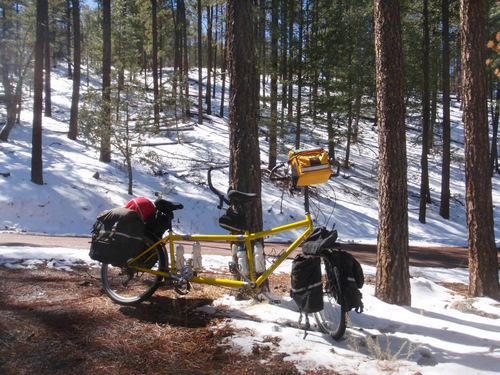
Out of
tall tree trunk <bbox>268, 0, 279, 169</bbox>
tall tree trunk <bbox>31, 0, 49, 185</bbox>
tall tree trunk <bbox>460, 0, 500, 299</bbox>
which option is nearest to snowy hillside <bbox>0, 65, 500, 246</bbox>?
tall tree trunk <bbox>31, 0, 49, 185</bbox>

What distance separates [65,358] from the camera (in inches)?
117

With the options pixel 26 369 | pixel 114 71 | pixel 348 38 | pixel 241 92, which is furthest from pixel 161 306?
pixel 348 38

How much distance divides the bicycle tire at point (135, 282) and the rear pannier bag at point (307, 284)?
1561mm

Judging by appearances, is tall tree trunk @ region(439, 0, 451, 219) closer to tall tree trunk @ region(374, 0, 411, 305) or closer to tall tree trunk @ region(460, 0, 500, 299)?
tall tree trunk @ region(460, 0, 500, 299)

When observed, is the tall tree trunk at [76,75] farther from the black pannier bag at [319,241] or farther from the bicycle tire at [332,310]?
the bicycle tire at [332,310]

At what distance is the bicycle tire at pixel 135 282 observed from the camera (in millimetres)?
4246

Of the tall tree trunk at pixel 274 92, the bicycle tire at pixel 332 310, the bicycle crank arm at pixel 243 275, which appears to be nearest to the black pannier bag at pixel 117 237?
the bicycle crank arm at pixel 243 275

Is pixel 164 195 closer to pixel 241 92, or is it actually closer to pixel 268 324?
pixel 241 92

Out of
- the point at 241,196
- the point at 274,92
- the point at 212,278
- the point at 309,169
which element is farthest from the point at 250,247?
the point at 274,92

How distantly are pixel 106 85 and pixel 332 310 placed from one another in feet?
57.8

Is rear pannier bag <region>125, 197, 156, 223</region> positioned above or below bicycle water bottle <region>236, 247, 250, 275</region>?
above

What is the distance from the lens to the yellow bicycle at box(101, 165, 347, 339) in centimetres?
388

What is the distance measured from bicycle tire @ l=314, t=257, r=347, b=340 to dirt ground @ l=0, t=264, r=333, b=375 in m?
0.57

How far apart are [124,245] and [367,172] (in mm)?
23501
